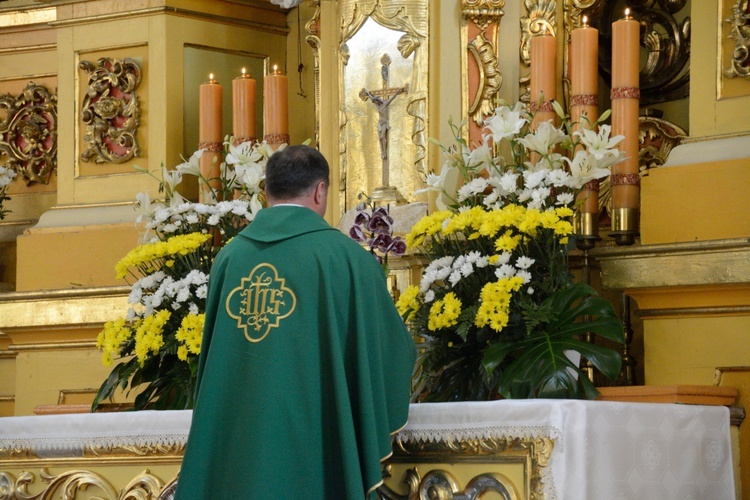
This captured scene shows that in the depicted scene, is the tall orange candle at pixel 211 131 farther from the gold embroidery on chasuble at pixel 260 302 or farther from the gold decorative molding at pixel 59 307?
the gold embroidery on chasuble at pixel 260 302

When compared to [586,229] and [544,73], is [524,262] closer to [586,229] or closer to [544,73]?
[586,229]

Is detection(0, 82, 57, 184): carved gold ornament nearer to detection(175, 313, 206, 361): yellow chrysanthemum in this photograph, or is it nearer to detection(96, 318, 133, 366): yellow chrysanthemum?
detection(96, 318, 133, 366): yellow chrysanthemum

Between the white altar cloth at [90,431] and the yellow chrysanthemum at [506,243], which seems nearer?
the white altar cloth at [90,431]

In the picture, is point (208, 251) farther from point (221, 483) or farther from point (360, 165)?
point (221, 483)

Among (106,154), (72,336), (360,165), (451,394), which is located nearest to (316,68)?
(360,165)

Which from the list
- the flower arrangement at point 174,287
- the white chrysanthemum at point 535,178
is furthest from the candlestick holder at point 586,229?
the flower arrangement at point 174,287

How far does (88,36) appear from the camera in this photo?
21.1 ft

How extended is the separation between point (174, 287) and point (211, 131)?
3.54 feet

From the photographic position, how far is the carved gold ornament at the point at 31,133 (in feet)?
22.7

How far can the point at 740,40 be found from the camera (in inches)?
188

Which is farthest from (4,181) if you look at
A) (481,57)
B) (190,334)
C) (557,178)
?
(557,178)

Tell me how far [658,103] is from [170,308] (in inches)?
84.3

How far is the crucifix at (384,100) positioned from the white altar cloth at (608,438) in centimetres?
180

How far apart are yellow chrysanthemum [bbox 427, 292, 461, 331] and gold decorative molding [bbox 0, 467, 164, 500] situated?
0.97m
